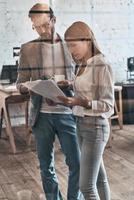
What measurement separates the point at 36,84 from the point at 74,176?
0.59m

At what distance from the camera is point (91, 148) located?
1.63 m

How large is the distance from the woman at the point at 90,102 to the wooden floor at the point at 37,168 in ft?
1.56

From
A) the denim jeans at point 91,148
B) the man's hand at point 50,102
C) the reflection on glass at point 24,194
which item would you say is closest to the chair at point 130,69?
the man's hand at point 50,102

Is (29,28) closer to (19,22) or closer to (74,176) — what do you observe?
(19,22)

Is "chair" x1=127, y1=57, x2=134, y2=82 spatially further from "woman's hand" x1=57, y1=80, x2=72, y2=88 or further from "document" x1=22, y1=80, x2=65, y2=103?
"document" x1=22, y1=80, x2=65, y2=103

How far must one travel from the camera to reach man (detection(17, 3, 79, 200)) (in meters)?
1.92

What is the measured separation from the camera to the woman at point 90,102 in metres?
1.62

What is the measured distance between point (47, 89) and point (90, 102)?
0.75 ft

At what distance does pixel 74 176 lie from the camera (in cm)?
204

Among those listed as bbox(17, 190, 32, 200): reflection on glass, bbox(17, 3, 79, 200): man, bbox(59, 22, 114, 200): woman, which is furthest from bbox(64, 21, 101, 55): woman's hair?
bbox(17, 190, 32, 200): reflection on glass

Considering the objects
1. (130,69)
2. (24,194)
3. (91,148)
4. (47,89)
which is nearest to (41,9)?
(47,89)

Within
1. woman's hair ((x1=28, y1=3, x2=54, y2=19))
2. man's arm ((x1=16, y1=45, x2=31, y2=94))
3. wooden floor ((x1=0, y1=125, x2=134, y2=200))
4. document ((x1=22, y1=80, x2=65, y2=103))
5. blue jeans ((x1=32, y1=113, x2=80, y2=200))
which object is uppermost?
woman's hair ((x1=28, y1=3, x2=54, y2=19))

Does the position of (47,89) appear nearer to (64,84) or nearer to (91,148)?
(64,84)

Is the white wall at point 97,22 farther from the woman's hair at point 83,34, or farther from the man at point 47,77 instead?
the woman's hair at point 83,34
